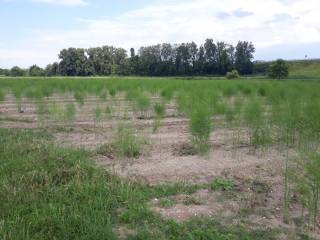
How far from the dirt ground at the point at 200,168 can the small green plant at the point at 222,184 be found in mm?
79

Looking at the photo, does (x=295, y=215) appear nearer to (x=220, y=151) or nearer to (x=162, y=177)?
(x=162, y=177)

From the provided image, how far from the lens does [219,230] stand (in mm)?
3992

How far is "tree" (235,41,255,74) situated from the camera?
68.6 meters

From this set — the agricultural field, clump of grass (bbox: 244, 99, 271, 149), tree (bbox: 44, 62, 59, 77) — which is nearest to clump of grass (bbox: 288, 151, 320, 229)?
the agricultural field

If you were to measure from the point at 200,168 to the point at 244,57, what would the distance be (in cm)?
6803

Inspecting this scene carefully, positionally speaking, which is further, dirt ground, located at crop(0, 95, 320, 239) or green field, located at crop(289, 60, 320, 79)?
green field, located at crop(289, 60, 320, 79)

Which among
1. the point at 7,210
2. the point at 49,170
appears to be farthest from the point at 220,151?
the point at 7,210

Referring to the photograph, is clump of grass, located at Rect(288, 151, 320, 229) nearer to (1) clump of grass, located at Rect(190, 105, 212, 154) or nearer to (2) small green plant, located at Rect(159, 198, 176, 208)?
(2) small green plant, located at Rect(159, 198, 176, 208)


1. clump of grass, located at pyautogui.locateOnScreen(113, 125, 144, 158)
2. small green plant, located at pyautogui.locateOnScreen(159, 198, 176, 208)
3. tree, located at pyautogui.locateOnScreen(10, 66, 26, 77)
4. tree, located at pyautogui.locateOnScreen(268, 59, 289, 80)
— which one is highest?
tree, located at pyautogui.locateOnScreen(10, 66, 26, 77)

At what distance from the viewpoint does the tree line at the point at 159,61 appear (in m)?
70.2

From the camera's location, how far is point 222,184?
17.2 feet

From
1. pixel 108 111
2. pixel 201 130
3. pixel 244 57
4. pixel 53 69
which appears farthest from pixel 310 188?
pixel 53 69

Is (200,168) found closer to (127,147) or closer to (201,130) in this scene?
(201,130)

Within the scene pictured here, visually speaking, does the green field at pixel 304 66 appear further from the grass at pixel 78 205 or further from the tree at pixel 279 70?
the grass at pixel 78 205
